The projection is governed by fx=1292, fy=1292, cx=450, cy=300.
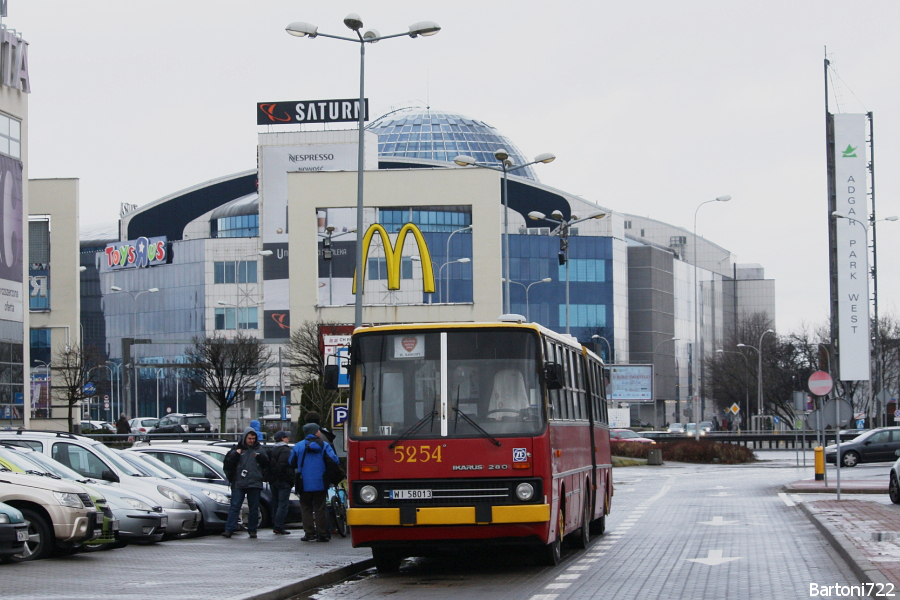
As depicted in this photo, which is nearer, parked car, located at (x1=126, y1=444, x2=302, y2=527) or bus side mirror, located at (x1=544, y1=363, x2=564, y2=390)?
bus side mirror, located at (x1=544, y1=363, x2=564, y2=390)

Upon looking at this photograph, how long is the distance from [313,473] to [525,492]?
5138 millimetres

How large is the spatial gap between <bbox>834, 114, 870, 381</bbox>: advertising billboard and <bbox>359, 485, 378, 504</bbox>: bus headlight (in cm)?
6774

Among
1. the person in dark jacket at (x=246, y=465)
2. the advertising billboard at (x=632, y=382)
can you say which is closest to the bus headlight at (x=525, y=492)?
the person in dark jacket at (x=246, y=465)

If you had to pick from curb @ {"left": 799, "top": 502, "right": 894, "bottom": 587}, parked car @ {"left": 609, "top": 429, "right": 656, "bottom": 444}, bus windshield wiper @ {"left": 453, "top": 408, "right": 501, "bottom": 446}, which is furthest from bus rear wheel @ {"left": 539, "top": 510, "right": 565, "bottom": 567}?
parked car @ {"left": 609, "top": 429, "right": 656, "bottom": 444}

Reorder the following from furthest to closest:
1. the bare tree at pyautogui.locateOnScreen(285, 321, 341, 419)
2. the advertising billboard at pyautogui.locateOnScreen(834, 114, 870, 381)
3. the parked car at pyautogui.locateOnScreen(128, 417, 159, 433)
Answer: the advertising billboard at pyautogui.locateOnScreen(834, 114, 870, 381), the parked car at pyautogui.locateOnScreen(128, 417, 159, 433), the bare tree at pyautogui.locateOnScreen(285, 321, 341, 419)

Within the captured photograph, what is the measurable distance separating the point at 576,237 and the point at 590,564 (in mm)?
107994

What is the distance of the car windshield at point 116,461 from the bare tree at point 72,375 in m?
33.3

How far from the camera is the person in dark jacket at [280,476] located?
1955 centimetres

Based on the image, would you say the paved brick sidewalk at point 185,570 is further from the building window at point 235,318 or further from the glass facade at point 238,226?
the glass facade at point 238,226

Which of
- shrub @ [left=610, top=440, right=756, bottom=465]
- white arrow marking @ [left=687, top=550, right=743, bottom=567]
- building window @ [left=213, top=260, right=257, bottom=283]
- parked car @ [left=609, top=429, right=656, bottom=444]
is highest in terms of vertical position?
building window @ [left=213, top=260, right=257, bottom=283]

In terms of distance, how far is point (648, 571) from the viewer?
14.4 metres

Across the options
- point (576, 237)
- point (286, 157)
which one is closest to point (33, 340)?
point (286, 157)

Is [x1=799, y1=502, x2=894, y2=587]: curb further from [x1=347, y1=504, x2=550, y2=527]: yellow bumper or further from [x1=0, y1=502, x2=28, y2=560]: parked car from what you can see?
[x1=0, y1=502, x2=28, y2=560]: parked car

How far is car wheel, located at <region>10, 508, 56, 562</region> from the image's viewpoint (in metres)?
14.8
